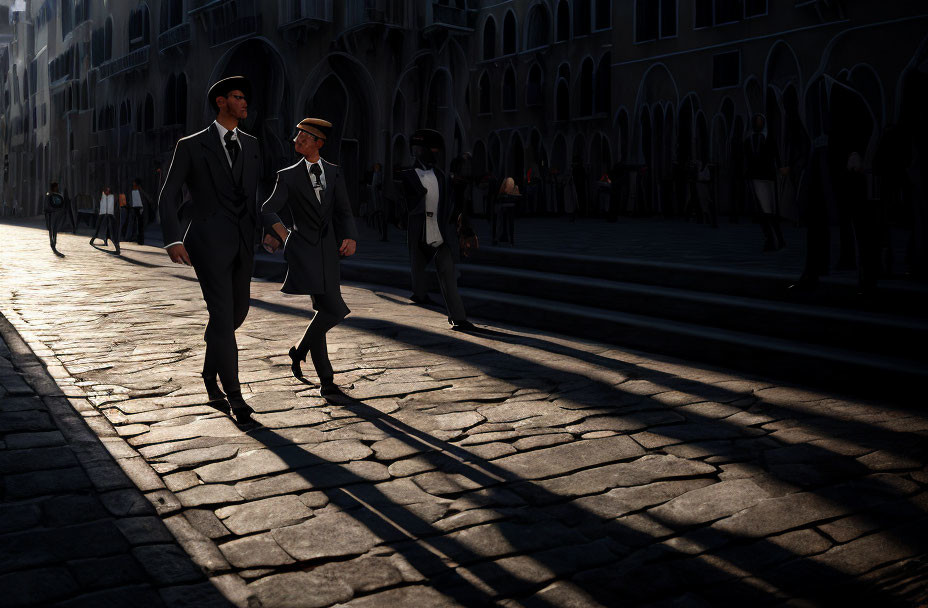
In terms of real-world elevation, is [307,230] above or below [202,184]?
below

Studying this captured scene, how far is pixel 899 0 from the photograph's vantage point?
59.4 ft

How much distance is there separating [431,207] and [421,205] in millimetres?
121

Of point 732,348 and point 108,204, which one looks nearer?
point 732,348

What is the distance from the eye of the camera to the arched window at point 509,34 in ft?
107

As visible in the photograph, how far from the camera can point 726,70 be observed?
2283cm

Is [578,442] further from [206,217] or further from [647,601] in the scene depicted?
[206,217]

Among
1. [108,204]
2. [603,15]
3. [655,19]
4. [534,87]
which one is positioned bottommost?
[108,204]

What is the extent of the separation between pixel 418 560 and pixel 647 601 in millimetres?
757

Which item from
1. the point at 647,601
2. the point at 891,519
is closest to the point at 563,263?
the point at 891,519

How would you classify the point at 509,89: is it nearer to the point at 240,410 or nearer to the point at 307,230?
the point at 307,230

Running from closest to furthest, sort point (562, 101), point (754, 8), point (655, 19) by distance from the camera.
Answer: point (754, 8) → point (655, 19) → point (562, 101)

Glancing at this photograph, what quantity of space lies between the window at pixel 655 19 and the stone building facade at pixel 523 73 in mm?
44

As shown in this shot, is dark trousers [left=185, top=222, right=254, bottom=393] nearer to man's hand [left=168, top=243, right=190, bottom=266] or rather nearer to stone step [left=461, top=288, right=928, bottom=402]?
man's hand [left=168, top=243, right=190, bottom=266]

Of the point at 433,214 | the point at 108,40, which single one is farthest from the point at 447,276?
the point at 108,40
